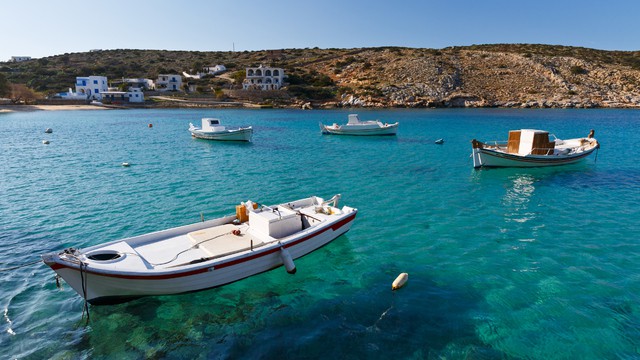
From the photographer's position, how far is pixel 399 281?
11.3m

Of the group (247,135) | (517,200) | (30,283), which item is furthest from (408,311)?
(247,135)

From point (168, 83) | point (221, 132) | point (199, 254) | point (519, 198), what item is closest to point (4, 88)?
point (168, 83)

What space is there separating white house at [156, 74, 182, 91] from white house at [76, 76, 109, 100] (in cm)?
1446

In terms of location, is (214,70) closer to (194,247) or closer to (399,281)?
(194,247)

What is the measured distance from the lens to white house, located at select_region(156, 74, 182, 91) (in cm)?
10800

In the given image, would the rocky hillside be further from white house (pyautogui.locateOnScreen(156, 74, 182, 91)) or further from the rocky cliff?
white house (pyautogui.locateOnScreen(156, 74, 182, 91))

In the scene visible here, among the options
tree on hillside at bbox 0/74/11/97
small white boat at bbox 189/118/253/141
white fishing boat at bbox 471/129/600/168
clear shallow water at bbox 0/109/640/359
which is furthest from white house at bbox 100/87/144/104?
white fishing boat at bbox 471/129/600/168

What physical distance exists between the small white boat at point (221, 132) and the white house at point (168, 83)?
72.2 m

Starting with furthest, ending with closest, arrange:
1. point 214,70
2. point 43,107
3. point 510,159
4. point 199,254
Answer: point 214,70
point 43,107
point 510,159
point 199,254

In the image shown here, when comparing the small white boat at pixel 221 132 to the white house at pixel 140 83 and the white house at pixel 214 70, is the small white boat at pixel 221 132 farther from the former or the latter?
the white house at pixel 214 70

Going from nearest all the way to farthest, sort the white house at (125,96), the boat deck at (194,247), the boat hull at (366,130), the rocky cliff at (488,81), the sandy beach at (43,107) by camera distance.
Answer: the boat deck at (194,247) < the boat hull at (366,130) < the sandy beach at (43,107) < the white house at (125,96) < the rocky cliff at (488,81)

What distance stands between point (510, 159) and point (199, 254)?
24936mm

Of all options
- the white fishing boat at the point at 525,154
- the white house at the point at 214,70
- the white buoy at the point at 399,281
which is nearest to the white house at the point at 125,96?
the white house at the point at 214,70

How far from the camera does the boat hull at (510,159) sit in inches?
1078
